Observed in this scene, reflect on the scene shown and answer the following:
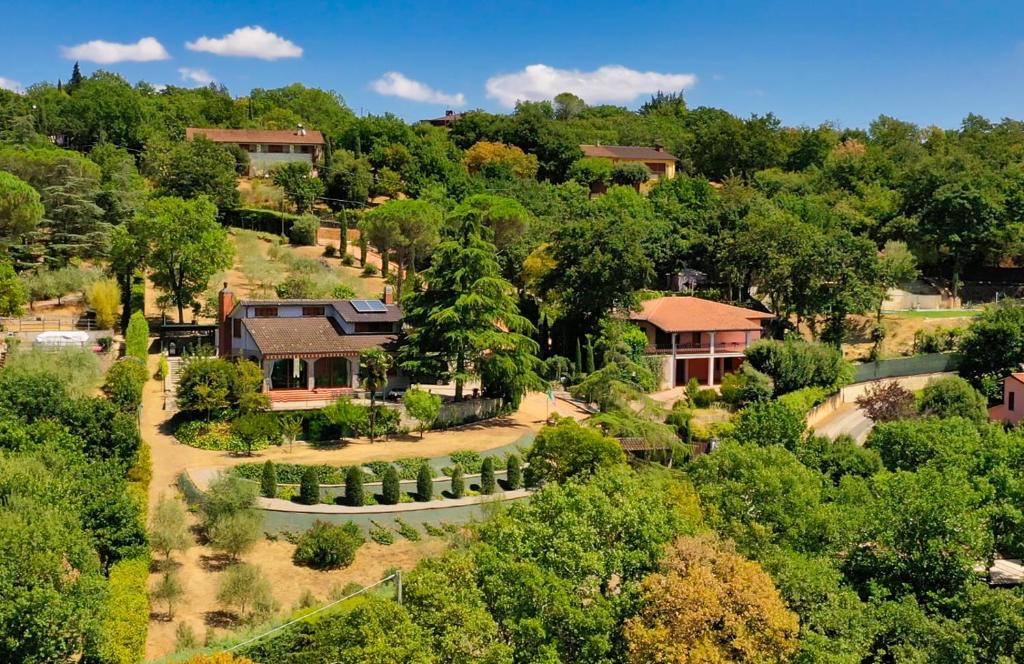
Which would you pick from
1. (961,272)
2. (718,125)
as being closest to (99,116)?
(718,125)

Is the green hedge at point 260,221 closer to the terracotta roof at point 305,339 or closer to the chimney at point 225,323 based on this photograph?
the chimney at point 225,323

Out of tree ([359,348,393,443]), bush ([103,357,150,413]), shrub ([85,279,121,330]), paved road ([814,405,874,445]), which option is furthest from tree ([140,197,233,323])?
paved road ([814,405,874,445])

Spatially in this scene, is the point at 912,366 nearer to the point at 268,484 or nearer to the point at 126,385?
the point at 268,484

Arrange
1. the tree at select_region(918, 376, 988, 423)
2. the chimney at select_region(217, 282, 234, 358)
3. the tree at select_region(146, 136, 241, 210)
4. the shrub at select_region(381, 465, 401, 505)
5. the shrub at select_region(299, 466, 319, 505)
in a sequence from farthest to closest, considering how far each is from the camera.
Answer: the tree at select_region(146, 136, 241, 210) < the chimney at select_region(217, 282, 234, 358) < the tree at select_region(918, 376, 988, 423) < the shrub at select_region(381, 465, 401, 505) < the shrub at select_region(299, 466, 319, 505)

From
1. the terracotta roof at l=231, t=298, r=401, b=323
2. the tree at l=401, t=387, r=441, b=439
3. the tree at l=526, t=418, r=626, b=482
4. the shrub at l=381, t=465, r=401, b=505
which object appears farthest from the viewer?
the terracotta roof at l=231, t=298, r=401, b=323

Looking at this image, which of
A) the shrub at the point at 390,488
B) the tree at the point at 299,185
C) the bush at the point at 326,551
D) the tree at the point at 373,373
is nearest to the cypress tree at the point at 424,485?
the shrub at the point at 390,488

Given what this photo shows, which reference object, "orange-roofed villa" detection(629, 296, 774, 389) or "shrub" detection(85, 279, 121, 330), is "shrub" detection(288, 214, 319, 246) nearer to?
"shrub" detection(85, 279, 121, 330)
